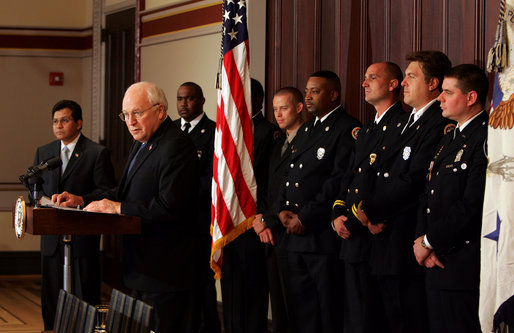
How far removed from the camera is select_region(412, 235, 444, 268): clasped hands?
337cm

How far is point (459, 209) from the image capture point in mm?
3279

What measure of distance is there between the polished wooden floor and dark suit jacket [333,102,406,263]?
2.85 m

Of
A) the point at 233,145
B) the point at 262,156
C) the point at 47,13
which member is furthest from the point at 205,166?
the point at 47,13

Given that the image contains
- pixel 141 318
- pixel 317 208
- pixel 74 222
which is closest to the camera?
pixel 141 318

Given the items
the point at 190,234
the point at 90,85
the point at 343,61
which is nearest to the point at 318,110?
the point at 343,61

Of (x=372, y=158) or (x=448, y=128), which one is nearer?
(x=448, y=128)

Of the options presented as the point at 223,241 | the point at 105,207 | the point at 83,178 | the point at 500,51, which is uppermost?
the point at 500,51

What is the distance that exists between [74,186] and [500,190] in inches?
117

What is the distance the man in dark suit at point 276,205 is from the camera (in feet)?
15.0

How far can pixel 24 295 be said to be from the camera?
7324 mm

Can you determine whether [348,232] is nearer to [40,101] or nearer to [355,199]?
[355,199]

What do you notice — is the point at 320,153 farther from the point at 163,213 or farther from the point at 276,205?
the point at 163,213

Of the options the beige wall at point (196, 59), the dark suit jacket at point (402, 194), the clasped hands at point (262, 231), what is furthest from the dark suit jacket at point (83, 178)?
the dark suit jacket at point (402, 194)

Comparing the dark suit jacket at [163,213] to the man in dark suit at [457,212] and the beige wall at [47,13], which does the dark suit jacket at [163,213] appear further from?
the beige wall at [47,13]
